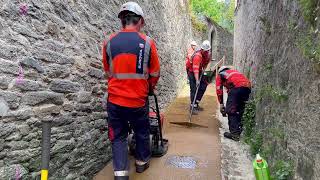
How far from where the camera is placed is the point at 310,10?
3.16m

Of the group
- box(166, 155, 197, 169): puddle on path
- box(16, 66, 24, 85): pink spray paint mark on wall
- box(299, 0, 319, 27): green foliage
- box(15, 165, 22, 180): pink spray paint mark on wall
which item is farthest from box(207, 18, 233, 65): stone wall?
box(15, 165, 22, 180): pink spray paint mark on wall

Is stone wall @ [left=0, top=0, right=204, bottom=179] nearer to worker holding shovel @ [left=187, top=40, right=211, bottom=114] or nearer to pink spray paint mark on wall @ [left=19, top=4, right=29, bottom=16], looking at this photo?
pink spray paint mark on wall @ [left=19, top=4, right=29, bottom=16]

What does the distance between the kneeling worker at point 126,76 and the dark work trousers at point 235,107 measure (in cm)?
223

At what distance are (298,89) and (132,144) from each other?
218 cm

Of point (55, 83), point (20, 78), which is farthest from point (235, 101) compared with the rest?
point (20, 78)

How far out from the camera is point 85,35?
4.27 metres

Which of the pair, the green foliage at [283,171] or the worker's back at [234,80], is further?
the worker's back at [234,80]

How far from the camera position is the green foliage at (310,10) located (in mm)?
3088

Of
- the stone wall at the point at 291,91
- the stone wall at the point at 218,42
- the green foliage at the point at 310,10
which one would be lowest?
the stone wall at the point at 291,91

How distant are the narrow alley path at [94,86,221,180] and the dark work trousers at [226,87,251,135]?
339mm

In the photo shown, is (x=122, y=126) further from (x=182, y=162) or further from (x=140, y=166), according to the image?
(x=182, y=162)

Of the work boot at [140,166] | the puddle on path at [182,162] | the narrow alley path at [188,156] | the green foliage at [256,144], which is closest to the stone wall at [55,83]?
the work boot at [140,166]

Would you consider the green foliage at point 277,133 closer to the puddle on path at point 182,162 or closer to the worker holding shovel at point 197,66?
the puddle on path at point 182,162

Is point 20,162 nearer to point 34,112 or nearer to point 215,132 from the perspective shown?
point 34,112
